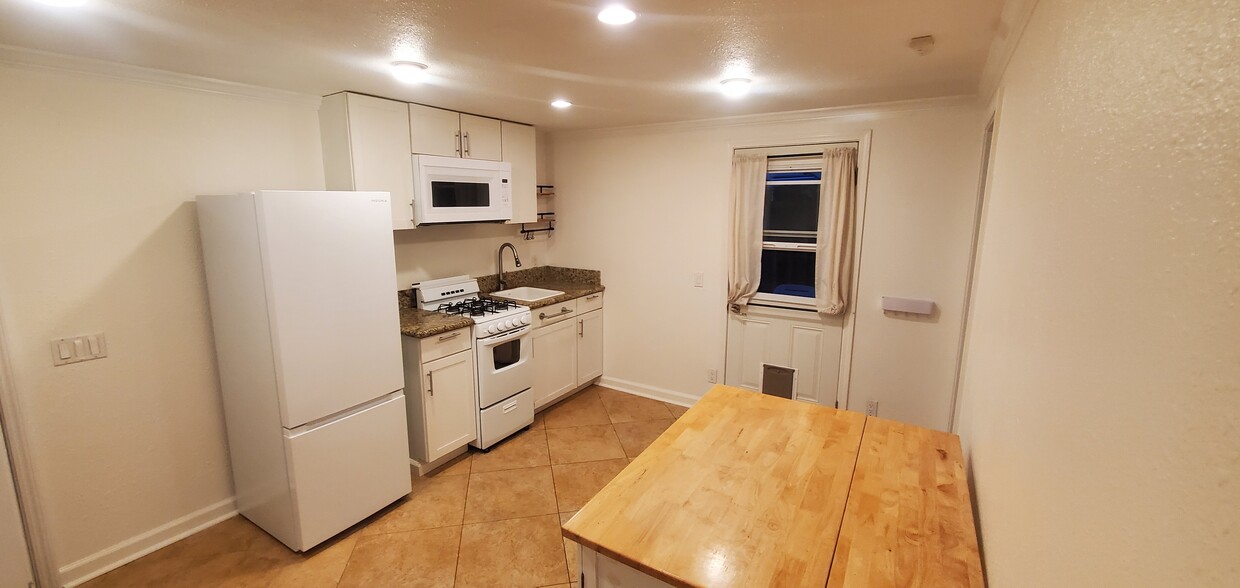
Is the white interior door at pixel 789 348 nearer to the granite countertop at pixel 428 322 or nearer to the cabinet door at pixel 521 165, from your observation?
the cabinet door at pixel 521 165

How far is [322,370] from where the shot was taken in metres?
2.33

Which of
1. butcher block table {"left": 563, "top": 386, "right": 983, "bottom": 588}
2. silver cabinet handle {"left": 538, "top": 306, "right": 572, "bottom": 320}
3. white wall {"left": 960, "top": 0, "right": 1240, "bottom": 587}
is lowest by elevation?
butcher block table {"left": 563, "top": 386, "right": 983, "bottom": 588}

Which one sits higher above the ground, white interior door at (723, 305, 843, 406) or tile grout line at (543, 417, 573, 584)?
white interior door at (723, 305, 843, 406)

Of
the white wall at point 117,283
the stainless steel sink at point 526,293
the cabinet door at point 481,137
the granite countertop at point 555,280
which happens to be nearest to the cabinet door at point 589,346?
the granite countertop at point 555,280

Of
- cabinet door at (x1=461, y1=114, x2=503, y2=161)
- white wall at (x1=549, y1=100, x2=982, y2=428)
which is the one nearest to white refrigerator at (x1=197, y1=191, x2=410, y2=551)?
cabinet door at (x1=461, y1=114, x2=503, y2=161)

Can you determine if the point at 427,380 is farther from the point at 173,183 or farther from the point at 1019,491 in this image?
the point at 1019,491

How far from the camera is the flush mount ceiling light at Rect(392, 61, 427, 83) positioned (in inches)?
84.4

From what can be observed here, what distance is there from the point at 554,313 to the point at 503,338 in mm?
627

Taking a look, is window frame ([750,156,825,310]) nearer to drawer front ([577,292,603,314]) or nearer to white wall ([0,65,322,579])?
drawer front ([577,292,603,314])

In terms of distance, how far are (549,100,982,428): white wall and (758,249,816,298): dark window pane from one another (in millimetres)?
322

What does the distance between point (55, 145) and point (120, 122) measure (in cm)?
24

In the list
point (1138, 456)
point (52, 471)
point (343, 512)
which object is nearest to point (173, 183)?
point (52, 471)

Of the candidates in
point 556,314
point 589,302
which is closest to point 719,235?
point 589,302

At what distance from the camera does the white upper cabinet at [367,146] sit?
276cm
